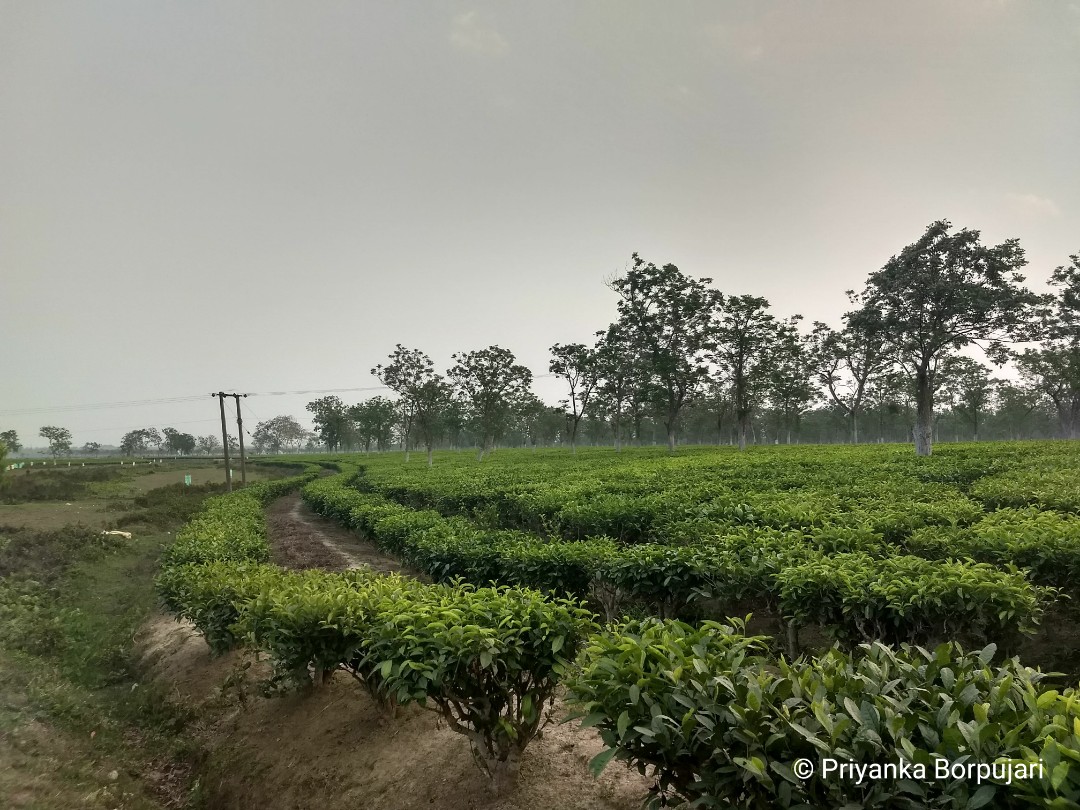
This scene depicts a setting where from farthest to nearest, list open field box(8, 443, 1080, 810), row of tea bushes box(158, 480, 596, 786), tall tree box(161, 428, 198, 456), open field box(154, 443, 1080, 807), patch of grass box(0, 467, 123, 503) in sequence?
tall tree box(161, 428, 198, 456)
patch of grass box(0, 467, 123, 503)
row of tea bushes box(158, 480, 596, 786)
open field box(8, 443, 1080, 810)
open field box(154, 443, 1080, 807)

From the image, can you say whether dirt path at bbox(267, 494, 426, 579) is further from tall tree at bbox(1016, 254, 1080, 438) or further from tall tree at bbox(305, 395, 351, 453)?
tall tree at bbox(305, 395, 351, 453)

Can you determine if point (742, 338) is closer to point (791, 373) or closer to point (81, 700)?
point (791, 373)

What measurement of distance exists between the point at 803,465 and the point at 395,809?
14650mm

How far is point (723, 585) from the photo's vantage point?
15.6 feet

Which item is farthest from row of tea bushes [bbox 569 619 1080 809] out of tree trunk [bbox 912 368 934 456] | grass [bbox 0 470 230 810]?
tree trunk [bbox 912 368 934 456]

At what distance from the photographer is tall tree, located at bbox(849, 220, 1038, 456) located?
1944 centimetres

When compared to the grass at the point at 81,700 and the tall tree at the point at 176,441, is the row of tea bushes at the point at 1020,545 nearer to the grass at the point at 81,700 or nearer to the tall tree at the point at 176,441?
the grass at the point at 81,700

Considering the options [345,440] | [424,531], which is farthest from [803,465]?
[345,440]

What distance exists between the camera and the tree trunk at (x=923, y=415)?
1934 cm

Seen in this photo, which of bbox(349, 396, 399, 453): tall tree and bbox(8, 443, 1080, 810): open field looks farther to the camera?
bbox(349, 396, 399, 453): tall tree

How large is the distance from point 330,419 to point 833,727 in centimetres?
8195

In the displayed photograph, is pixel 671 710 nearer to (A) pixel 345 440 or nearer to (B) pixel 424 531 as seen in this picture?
(B) pixel 424 531

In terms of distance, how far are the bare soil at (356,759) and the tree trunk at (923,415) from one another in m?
20.1

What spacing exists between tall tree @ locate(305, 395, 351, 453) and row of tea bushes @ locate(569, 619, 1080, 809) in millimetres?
80546
